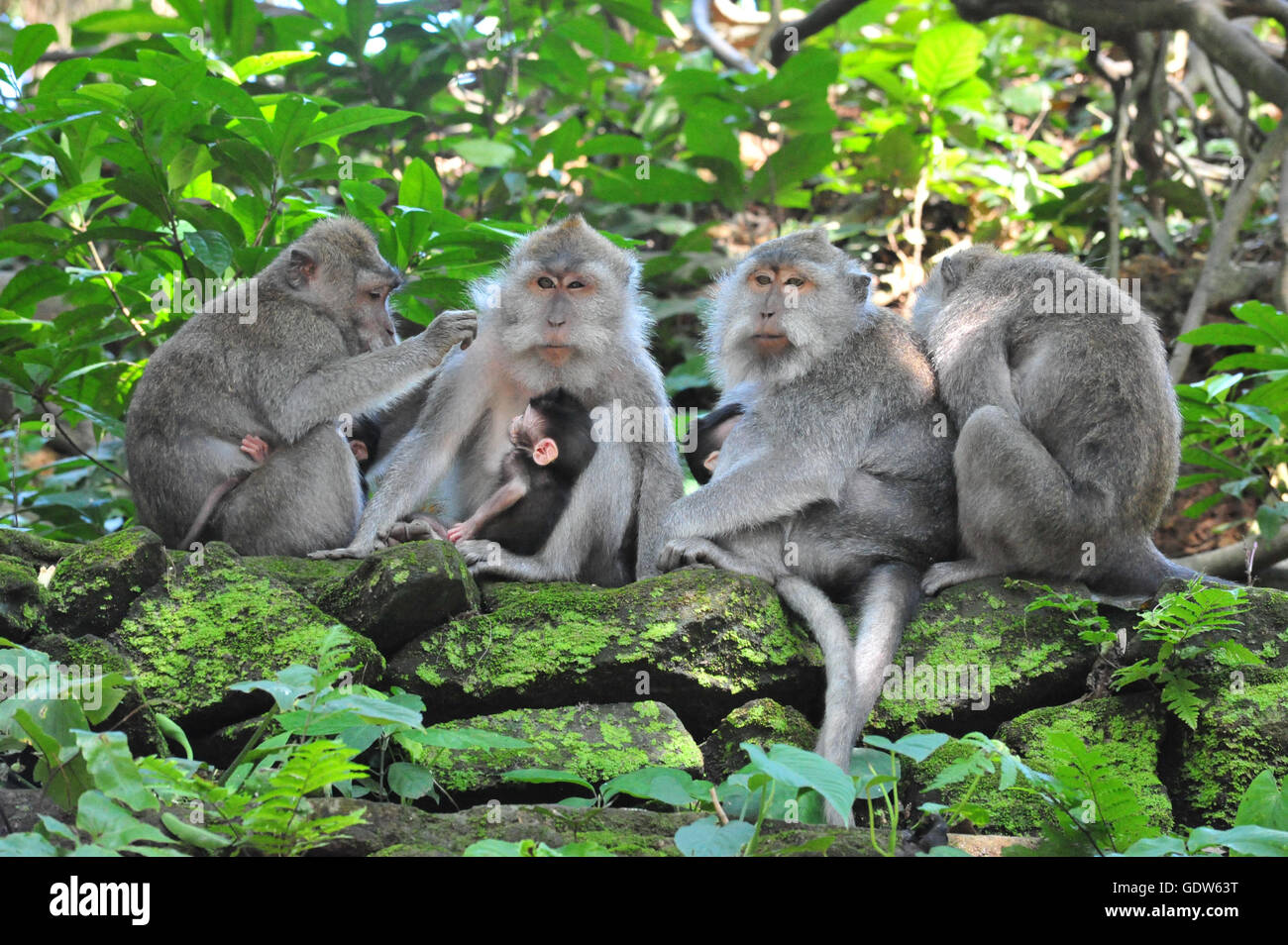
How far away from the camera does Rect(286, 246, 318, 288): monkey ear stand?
20.1 ft

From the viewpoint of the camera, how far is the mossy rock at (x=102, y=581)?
471 centimetres

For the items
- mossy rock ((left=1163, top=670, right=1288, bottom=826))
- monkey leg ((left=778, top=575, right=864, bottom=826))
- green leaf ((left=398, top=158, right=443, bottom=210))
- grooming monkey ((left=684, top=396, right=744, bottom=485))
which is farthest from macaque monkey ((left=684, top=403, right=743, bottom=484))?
mossy rock ((left=1163, top=670, right=1288, bottom=826))

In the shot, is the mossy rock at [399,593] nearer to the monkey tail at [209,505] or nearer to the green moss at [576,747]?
the green moss at [576,747]

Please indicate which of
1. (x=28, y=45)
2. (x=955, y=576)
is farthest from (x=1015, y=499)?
(x=28, y=45)

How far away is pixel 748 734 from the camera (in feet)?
16.1

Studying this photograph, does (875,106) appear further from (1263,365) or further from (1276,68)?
(1263,365)

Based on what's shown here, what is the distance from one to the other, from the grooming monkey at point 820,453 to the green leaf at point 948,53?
450 centimetres

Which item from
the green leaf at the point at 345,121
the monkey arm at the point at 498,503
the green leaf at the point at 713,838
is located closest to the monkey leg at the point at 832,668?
the green leaf at the point at 713,838

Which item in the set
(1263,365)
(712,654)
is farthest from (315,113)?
(1263,365)

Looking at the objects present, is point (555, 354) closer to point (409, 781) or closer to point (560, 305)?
point (560, 305)

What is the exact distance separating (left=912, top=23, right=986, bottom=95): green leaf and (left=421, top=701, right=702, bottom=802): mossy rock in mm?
6832

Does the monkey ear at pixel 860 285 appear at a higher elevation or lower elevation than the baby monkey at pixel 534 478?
higher

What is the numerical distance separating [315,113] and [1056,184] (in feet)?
22.4

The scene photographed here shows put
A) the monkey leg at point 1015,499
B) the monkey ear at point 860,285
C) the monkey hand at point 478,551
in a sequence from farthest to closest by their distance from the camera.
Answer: the monkey ear at point 860,285
the monkey hand at point 478,551
the monkey leg at point 1015,499
